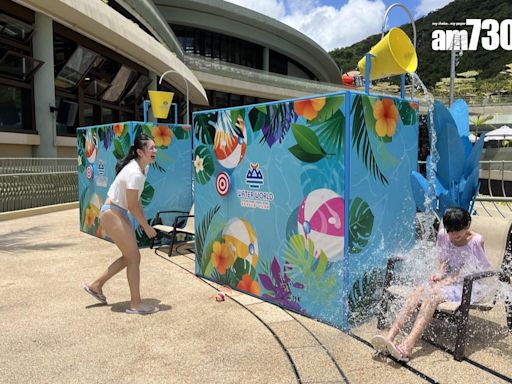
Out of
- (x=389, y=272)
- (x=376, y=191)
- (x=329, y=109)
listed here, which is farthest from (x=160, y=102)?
(x=389, y=272)

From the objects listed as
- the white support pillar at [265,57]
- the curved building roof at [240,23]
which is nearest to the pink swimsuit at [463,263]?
the curved building roof at [240,23]

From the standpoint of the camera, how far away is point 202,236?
229 inches

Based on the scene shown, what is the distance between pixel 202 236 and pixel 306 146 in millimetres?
2137

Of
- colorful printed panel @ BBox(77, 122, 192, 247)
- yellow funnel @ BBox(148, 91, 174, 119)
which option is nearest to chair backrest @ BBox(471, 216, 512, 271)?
colorful printed panel @ BBox(77, 122, 192, 247)

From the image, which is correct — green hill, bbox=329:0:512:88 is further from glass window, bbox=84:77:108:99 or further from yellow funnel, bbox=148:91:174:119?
yellow funnel, bbox=148:91:174:119

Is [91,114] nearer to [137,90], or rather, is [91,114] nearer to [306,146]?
[137,90]

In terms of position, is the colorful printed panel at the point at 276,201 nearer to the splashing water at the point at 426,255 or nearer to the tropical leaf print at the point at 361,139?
the tropical leaf print at the point at 361,139

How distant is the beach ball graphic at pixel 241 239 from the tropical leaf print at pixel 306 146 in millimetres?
1110

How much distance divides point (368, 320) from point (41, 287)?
378 centimetres

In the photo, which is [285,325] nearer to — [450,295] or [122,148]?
[450,295]

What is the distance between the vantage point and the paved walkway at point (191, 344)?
3.30 m

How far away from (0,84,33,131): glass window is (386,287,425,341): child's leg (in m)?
14.7

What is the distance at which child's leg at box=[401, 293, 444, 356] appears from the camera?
344 cm

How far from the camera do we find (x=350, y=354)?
364 centimetres
